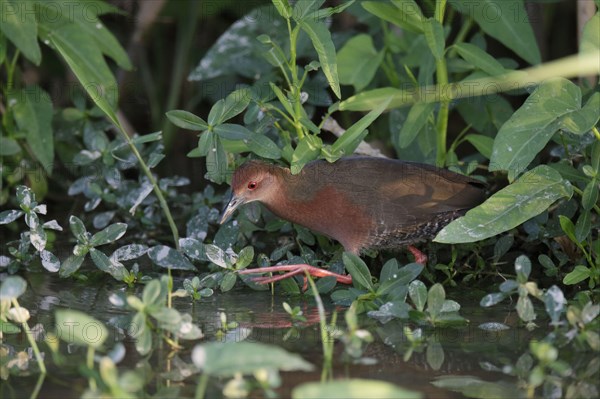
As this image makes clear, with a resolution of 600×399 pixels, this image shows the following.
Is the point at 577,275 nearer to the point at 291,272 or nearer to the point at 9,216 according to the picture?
the point at 291,272

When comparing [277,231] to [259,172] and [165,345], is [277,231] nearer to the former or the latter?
[259,172]

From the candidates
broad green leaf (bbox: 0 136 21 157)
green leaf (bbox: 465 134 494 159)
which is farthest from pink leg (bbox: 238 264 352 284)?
broad green leaf (bbox: 0 136 21 157)

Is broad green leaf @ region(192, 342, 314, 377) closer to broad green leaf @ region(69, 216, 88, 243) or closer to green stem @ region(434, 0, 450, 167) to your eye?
broad green leaf @ region(69, 216, 88, 243)

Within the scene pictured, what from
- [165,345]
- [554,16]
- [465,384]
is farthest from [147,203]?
[554,16]

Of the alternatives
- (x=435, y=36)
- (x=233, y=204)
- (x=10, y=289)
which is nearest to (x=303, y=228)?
(x=233, y=204)

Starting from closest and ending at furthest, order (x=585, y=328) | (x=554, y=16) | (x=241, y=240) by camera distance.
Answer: (x=585, y=328), (x=241, y=240), (x=554, y=16)

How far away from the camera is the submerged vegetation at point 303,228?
3379mm

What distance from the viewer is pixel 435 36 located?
457 cm

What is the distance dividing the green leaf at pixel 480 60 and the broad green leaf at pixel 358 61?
2.01 ft

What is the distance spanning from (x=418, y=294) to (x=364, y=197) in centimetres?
93

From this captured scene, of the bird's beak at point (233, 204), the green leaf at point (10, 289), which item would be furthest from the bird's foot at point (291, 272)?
the green leaf at point (10, 289)

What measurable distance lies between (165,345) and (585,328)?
1523 mm

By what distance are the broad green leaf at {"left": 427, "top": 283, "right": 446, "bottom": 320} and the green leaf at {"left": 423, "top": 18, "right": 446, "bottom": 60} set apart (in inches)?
50.5

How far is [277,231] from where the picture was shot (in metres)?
5.32
